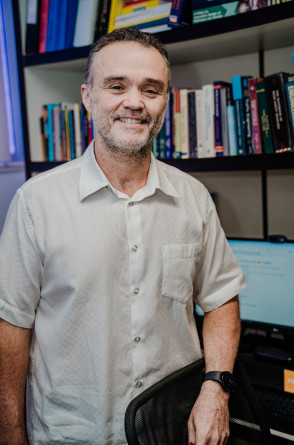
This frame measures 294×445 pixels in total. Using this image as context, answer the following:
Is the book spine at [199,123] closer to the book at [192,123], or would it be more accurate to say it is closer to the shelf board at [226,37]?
the book at [192,123]

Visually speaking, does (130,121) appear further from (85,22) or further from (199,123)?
(85,22)

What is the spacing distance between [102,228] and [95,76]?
0.40m

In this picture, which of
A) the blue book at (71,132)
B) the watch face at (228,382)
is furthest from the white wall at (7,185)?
the watch face at (228,382)

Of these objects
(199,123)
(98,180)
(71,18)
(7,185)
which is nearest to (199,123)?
(199,123)

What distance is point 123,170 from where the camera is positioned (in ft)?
3.87

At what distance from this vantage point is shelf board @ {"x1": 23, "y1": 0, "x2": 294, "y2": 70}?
1.39 meters

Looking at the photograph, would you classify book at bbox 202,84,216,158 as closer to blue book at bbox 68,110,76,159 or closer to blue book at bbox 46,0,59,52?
blue book at bbox 68,110,76,159

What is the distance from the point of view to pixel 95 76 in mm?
1188

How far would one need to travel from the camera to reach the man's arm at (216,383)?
103 centimetres

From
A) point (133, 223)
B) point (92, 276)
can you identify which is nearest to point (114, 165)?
point (133, 223)

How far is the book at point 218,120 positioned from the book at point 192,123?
84mm

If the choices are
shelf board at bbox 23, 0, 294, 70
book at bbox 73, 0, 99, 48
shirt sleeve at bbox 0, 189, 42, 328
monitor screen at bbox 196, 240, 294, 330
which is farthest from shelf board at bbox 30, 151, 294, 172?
shirt sleeve at bbox 0, 189, 42, 328

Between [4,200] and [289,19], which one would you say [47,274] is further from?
[4,200]

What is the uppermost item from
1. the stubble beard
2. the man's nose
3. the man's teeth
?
the man's nose
